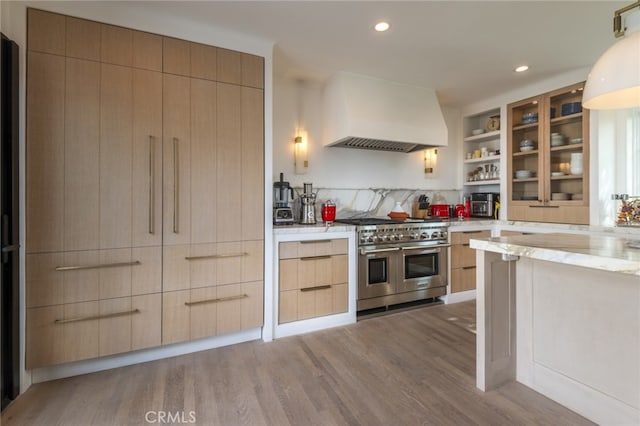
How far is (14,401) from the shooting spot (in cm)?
175

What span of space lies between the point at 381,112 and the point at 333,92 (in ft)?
1.83

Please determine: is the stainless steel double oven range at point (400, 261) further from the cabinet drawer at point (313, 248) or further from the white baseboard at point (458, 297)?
the cabinet drawer at point (313, 248)

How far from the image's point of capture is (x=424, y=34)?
7.98 ft

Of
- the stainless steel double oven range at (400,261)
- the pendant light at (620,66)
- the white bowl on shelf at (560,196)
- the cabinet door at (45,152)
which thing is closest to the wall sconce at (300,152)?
the stainless steel double oven range at (400,261)

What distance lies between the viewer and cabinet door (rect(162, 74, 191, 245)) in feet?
7.25

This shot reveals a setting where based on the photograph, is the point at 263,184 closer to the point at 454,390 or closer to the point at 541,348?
the point at 454,390

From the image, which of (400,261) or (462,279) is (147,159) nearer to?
(400,261)

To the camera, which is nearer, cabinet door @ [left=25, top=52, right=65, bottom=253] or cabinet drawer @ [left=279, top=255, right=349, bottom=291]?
→ cabinet door @ [left=25, top=52, right=65, bottom=253]

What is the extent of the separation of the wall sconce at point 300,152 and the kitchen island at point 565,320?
6.85 ft

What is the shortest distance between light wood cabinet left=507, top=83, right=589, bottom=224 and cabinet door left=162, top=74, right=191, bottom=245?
365 cm

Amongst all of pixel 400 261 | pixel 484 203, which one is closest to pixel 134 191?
pixel 400 261

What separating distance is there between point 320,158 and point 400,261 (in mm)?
1464

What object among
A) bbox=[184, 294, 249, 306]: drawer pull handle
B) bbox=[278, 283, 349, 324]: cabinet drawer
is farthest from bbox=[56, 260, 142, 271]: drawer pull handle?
bbox=[278, 283, 349, 324]: cabinet drawer

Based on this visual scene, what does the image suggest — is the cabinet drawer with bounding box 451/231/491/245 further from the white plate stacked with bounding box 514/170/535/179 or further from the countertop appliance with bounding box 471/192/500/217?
the white plate stacked with bounding box 514/170/535/179
